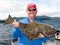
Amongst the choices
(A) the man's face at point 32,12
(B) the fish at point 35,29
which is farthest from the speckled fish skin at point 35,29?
(A) the man's face at point 32,12

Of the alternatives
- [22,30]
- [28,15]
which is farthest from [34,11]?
[22,30]

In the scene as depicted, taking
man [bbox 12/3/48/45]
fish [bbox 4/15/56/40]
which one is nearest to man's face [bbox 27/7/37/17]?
man [bbox 12/3/48/45]

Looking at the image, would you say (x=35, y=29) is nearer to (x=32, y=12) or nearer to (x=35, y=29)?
(x=35, y=29)

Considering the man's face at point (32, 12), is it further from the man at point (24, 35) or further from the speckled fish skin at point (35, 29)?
the speckled fish skin at point (35, 29)

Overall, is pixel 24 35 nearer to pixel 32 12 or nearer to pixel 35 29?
pixel 35 29

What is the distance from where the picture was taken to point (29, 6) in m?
5.47

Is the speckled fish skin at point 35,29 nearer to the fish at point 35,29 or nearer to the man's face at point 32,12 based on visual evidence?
the fish at point 35,29

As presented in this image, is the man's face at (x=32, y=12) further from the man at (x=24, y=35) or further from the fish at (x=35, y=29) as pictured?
the fish at (x=35, y=29)

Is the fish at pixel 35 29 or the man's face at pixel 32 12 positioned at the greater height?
the man's face at pixel 32 12

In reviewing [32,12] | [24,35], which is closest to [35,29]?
[24,35]

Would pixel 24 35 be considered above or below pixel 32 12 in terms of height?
below

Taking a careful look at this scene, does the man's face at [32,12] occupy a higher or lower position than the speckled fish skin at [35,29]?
higher

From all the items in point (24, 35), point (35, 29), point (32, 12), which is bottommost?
point (24, 35)

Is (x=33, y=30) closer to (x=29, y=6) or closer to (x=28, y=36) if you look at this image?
(x=28, y=36)
